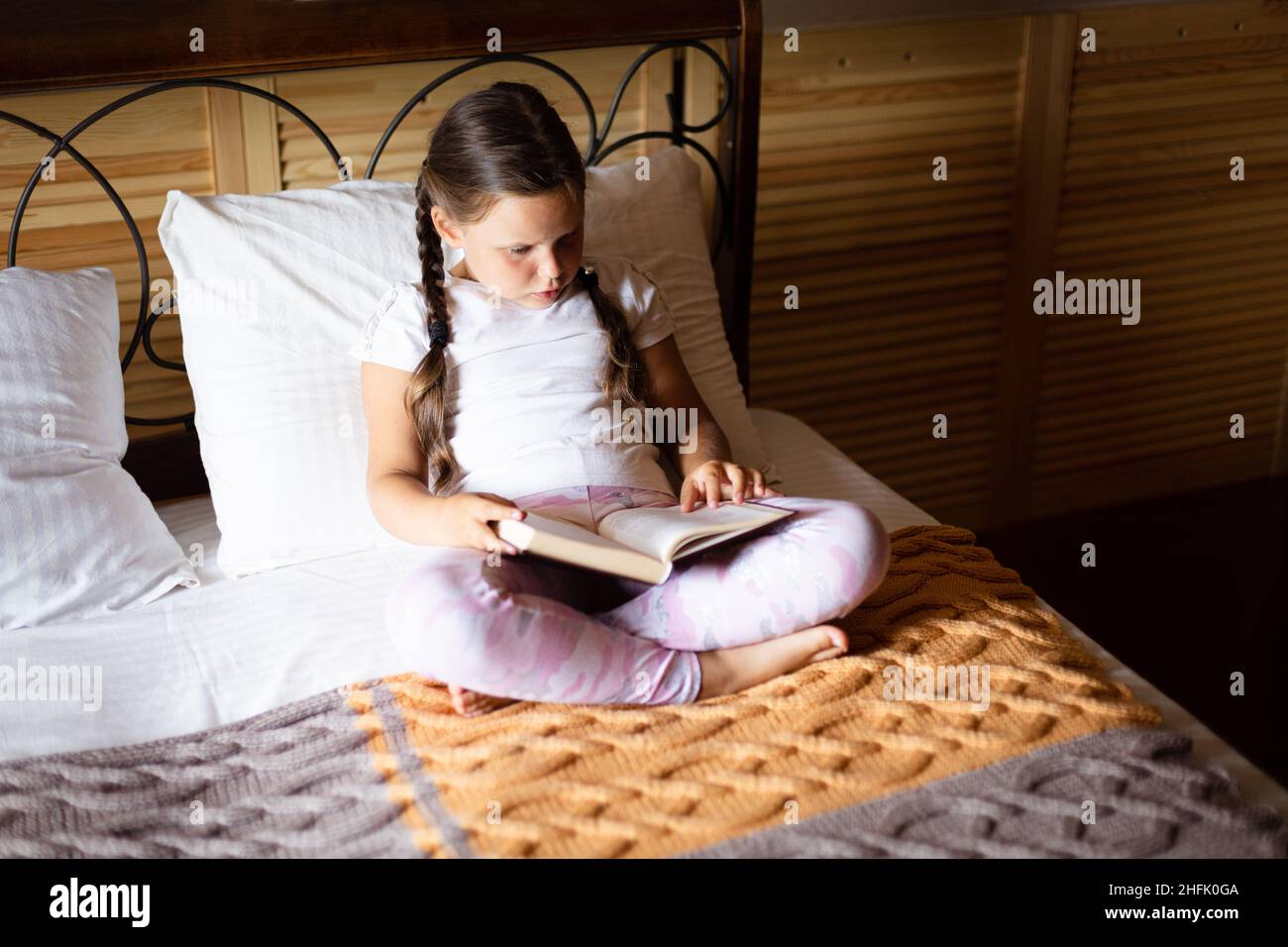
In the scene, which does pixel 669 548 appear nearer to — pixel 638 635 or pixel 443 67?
pixel 638 635

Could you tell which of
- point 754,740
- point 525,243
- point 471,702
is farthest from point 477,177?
point 754,740

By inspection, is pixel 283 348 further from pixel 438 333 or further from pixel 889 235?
pixel 889 235

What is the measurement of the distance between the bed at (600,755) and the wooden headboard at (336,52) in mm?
575

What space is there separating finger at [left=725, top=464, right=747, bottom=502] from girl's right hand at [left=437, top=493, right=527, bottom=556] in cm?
27

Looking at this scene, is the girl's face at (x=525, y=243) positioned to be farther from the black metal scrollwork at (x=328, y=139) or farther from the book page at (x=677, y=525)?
the black metal scrollwork at (x=328, y=139)

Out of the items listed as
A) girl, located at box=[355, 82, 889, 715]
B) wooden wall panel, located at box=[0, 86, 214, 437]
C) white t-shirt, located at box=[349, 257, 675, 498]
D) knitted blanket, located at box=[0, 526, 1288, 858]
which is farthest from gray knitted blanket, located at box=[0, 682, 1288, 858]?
wooden wall panel, located at box=[0, 86, 214, 437]

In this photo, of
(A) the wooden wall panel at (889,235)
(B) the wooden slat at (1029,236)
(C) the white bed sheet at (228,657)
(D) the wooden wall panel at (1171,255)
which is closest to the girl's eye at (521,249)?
(C) the white bed sheet at (228,657)

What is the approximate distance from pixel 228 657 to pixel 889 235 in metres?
1.49

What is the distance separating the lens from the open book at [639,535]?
121cm

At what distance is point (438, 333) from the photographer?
149 cm

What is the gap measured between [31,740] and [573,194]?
2.62ft
